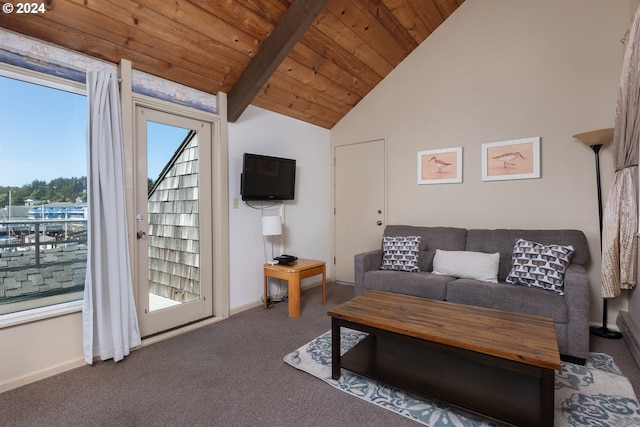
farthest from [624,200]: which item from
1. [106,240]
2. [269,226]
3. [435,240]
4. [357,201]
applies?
[106,240]

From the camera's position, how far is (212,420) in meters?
1.66

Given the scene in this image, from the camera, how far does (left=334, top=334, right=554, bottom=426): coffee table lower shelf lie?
1501 millimetres

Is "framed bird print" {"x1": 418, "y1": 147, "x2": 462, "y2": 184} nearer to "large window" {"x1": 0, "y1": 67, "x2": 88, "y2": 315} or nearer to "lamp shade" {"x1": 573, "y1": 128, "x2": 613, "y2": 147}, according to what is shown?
"lamp shade" {"x1": 573, "y1": 128, "x2": 613, "y2": 147}

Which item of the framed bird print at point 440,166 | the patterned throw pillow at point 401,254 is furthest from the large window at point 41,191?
the framed bird print at point 440,166

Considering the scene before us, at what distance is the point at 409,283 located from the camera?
294 cm

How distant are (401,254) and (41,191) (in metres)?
3.07

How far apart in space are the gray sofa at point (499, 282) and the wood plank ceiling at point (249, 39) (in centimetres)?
191

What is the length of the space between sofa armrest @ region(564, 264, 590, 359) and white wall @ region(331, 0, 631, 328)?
98cm

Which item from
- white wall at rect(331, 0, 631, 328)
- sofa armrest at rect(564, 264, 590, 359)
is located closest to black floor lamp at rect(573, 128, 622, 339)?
white wall at rect(331, 0, 631, 328)

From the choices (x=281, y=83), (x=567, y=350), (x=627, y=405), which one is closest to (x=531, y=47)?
(x=281, y=83)

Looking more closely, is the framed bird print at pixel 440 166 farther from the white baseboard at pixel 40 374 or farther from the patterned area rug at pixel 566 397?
the white baseboard at pixel 40 374

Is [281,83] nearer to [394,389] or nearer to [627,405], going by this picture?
[394,389]

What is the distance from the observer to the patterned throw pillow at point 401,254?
326 cm

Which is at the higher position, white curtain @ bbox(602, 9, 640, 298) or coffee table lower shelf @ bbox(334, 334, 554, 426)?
white curtain @ bbox(602, 9, 640, 298)
